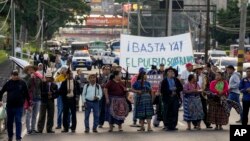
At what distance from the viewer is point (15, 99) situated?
1680cm

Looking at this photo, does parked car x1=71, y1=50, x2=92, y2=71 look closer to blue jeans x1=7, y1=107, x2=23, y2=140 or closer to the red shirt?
the red shirt

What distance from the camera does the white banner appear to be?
22.4 m

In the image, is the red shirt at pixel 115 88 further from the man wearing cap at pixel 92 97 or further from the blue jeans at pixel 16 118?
the blue jeans at pixel 16 118

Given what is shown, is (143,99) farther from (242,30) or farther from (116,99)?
(242,30)

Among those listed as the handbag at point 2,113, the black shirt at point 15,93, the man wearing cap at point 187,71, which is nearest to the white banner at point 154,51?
the man wearing cap at point 187,71

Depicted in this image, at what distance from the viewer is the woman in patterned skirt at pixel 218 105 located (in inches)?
770

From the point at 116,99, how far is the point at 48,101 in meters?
1.69

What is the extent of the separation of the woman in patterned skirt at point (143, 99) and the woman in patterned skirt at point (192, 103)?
92cm

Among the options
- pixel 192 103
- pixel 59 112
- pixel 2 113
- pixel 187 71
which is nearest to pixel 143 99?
pixel 192 103

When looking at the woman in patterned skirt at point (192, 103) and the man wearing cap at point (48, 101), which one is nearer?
the man wearing cap at point (48, 101)

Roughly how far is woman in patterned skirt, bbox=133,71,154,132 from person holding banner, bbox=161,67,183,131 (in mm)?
373

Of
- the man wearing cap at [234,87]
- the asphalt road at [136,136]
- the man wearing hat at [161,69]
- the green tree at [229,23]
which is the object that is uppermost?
the green tree at [229,23]

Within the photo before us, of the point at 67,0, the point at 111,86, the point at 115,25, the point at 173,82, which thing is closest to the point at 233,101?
the point at 173,82

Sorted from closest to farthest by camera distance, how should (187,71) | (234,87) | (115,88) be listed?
(115,88)
(234,87)
(187,71)
